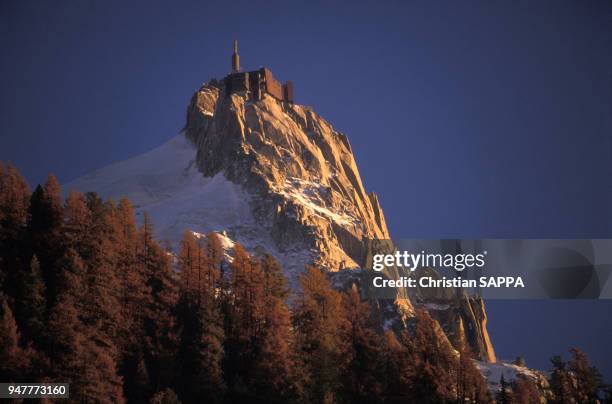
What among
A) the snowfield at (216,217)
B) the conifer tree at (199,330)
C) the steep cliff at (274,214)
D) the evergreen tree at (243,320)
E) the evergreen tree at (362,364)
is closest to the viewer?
the conifer tree at (199,330)

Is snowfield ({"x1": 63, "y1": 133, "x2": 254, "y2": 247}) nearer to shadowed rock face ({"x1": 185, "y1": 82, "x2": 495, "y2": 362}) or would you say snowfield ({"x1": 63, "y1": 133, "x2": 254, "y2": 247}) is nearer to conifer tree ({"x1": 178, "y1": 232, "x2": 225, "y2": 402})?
shadowed rock face ({"x1": 185, "y1": 82, "x2": 495, "y2": 362})

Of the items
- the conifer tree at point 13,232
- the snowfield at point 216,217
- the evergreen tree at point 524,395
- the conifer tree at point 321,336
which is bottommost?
the evergreen tree at point 524,395

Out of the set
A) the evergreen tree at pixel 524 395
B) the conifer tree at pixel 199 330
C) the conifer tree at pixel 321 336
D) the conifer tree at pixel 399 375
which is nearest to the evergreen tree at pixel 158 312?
the conifer tree at pixel 199 330

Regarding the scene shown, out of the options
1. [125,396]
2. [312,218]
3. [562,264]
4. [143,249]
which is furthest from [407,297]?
[125,396]

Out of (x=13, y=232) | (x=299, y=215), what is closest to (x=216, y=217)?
(x=299, y=215)

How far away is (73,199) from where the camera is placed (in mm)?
92125

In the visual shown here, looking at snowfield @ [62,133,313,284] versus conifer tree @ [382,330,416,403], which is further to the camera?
snowfield @ [62,133,313,284]

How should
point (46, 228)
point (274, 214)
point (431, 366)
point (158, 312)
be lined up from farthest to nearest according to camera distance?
1. point (274, 214)
2. point (158, 312)
3. point (46, 228)
4. point (431, 366)

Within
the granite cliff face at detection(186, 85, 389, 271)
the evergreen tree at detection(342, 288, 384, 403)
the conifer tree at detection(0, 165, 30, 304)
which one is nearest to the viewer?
the conifer tree at detection(0, 165, 30, 304)

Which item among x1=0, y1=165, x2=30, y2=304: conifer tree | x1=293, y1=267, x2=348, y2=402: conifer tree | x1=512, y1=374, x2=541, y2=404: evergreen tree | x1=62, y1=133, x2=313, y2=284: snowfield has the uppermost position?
x1=62, y1=133, x2=313, y2=284: snowfield

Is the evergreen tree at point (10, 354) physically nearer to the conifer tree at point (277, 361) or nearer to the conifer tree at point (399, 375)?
the conifer tree at point (277, 361)

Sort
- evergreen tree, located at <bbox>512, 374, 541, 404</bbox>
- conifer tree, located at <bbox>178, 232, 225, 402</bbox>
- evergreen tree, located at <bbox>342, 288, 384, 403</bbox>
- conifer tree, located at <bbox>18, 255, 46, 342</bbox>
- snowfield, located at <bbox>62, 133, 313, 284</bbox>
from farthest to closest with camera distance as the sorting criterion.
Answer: snowfield, located at <bbox>62, 133, 313, 284</bbox> → evergreen tree, located at <bbox>512, 374, 541, 404</bbox> → evergreen tree, located at <bbox>342, 288, 384, 403</bbox> → conifer tree, located at <bbox>178, 232, 225, 402</bbox> → conifer tree, located at <bbox>18, 255, 46, 342</bbox>

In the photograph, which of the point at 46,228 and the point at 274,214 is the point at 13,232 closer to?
the point at 46,228

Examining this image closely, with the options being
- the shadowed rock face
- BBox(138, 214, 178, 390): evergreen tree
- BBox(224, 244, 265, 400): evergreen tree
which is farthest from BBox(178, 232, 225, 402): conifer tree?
the shadowed rock face
